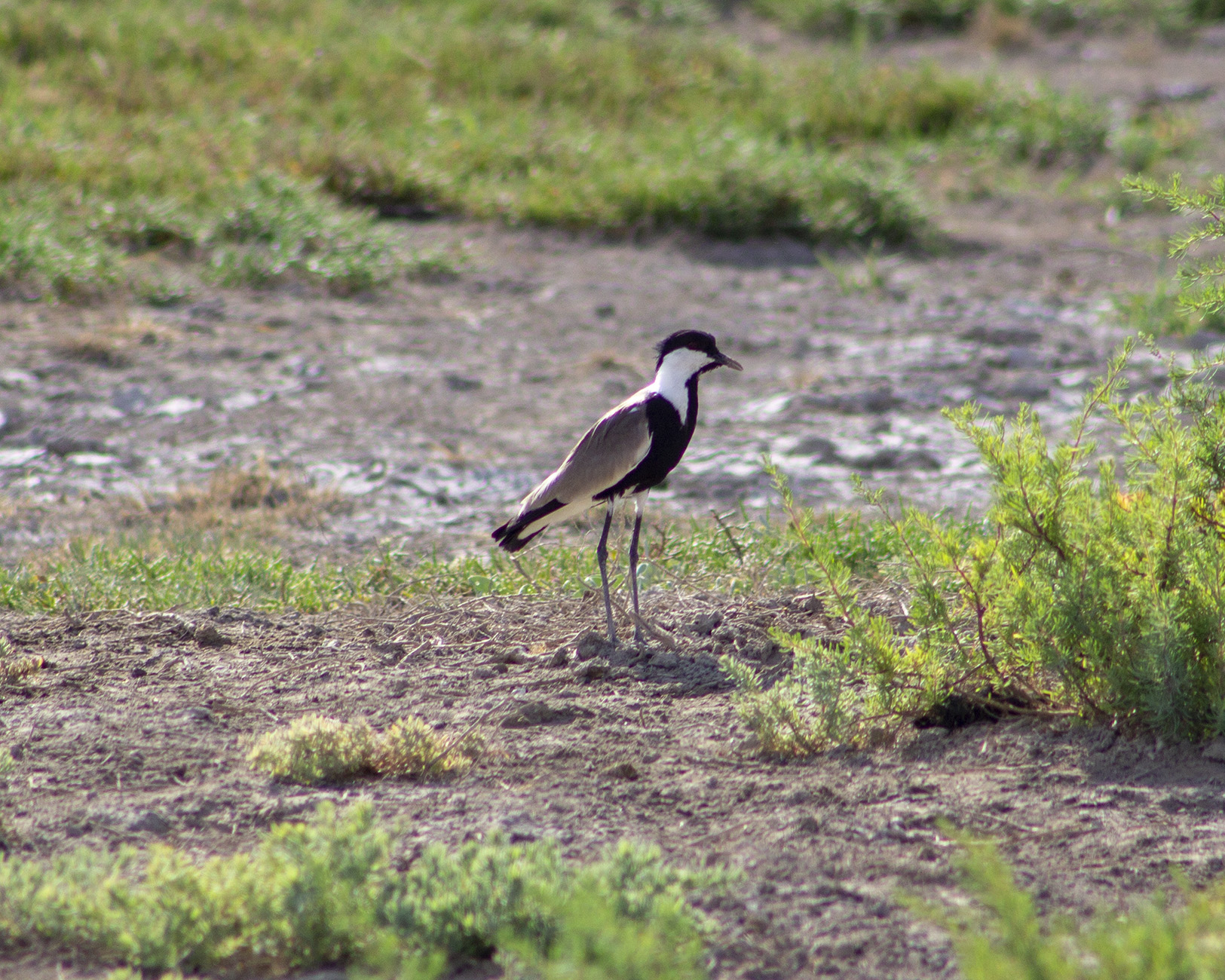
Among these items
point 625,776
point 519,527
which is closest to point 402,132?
point 519,527

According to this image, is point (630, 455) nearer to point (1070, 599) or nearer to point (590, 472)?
point (590, 472)

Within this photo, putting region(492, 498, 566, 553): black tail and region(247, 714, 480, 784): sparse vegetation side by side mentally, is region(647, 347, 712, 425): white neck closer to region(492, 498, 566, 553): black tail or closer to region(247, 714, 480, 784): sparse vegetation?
region(492, 498, 566, 553): black tail

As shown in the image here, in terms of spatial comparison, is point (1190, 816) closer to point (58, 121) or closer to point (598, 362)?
point (598, 362)

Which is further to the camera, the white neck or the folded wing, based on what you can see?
the white neck

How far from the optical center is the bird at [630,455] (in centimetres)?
502

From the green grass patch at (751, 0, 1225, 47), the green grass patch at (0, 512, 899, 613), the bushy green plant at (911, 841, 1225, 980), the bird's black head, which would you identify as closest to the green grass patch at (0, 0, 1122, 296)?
the green grass patch at (751, 0, 1225, 47)

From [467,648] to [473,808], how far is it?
131 cm

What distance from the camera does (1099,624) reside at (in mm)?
3730

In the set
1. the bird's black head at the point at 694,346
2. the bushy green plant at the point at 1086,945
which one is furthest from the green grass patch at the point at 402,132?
the bushy green plant at the point at 1086,945

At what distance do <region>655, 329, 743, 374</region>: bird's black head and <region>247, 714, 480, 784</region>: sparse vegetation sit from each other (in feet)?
6.39

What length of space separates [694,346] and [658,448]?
17.9 inches

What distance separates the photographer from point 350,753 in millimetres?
3752

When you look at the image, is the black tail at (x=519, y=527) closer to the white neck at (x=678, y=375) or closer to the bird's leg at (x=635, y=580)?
the bird's leg at (x=635, y=580)

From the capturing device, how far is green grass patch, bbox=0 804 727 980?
2.80 meters
